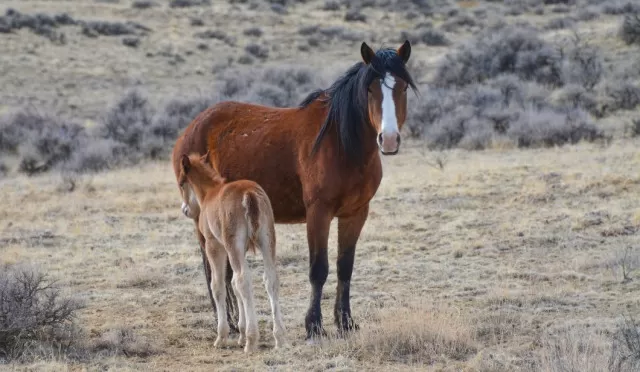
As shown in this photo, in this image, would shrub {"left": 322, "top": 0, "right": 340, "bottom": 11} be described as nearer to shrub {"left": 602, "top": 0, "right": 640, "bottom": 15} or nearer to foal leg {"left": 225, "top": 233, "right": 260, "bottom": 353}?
shrub {"left": 602, "top": 0, "right": 640, "bottom": 15}

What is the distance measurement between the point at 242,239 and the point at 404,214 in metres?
6.29

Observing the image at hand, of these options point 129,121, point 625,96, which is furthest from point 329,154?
point 129,121

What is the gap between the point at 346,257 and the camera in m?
7.55

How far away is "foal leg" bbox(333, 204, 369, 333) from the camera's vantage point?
7.48 meters

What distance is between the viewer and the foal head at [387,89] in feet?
21.5

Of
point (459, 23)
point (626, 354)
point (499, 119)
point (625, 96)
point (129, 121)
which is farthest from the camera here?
point (459, 23)

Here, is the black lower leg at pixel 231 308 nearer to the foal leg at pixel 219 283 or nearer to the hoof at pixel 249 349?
the foal leg at pixel 219 283

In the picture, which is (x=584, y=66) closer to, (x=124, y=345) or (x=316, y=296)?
(x=316, y=296)

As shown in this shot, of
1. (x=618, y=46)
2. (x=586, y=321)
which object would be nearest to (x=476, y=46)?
(x=618, y=46)

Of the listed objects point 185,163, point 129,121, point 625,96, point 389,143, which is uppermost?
point 389,143

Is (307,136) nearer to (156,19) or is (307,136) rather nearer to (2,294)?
(2,294)

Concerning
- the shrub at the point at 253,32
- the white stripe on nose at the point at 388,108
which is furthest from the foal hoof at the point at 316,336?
the shrub at the point at 253,32

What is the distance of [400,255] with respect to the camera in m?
10.6

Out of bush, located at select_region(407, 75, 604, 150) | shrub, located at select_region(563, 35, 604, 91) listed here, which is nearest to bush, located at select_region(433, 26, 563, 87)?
shrub, located at select_region(563, 35, 604, 91)
